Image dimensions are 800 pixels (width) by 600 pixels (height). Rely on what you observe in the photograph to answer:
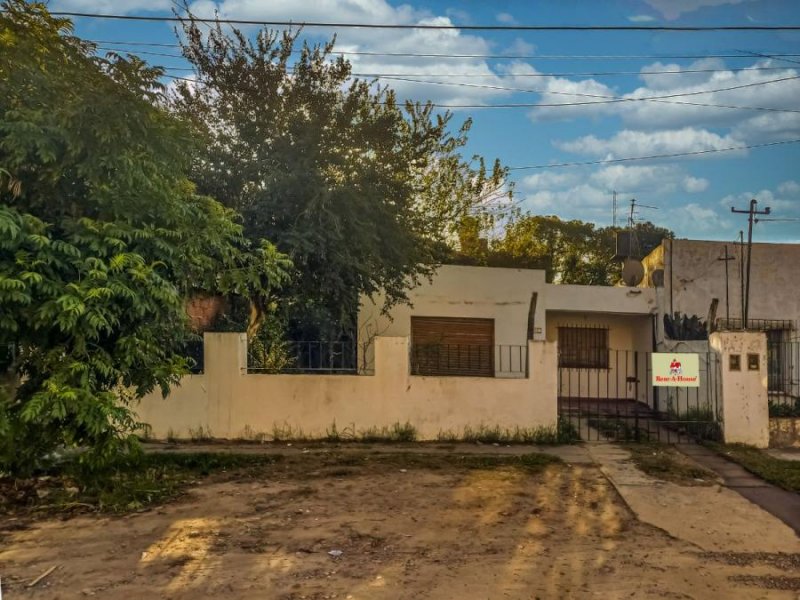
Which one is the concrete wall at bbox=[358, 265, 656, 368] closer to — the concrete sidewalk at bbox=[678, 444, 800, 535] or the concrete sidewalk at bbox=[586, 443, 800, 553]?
the concrete sidewalk at bbox=[678, 444, 800, 535]

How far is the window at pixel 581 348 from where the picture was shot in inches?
621

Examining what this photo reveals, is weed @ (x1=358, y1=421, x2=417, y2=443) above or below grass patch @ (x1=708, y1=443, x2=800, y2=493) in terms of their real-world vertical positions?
above

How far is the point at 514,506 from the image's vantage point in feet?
20.7

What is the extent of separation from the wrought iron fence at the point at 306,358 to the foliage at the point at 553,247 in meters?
8.33

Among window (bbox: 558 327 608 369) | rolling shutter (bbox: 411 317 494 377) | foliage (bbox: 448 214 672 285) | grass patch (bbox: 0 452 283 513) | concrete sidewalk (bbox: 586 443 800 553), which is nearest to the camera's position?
concrete sidewalk (bbox: 586 443 800 553)

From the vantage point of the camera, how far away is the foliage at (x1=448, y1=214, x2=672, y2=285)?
2070cm

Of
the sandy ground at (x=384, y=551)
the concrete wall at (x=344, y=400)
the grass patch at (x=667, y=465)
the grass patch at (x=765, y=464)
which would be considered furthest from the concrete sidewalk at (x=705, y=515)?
the concrete wall at (x=344, y=400)

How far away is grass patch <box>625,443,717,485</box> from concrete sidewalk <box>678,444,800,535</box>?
179mm

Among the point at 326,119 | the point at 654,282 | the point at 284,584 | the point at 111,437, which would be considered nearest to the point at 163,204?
the point at 111,437

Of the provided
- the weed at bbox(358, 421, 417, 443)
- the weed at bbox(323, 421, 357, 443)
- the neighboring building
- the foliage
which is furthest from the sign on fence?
the foliage

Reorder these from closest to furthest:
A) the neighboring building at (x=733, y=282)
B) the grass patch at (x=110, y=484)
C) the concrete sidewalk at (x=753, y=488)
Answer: the grass patch at (x=110, y=484), the concrete sidewalk at (x=753, y=488), the neighboring building at (x=733, y=282)

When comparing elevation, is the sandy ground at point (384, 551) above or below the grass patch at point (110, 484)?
below

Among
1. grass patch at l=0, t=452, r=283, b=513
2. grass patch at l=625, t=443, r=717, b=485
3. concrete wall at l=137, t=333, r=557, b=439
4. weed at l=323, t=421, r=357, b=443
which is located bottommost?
grass patch at l=625, t=443, r=717, b=485

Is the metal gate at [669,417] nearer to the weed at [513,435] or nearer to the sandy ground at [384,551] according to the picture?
the weed at [513,435]
